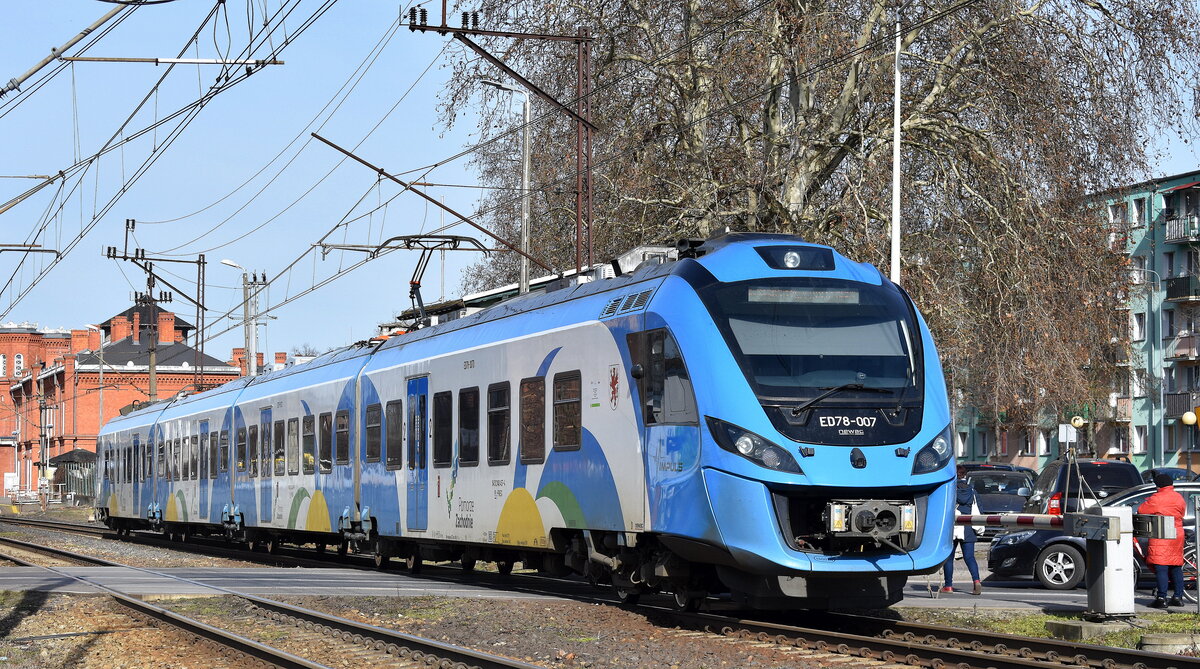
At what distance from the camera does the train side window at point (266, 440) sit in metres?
28.2

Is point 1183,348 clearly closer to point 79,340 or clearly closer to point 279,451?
point 279,451

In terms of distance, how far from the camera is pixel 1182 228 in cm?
6719

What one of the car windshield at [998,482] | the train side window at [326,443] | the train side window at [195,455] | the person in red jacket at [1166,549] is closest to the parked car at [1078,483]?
the person in red jacket at [1166,549]

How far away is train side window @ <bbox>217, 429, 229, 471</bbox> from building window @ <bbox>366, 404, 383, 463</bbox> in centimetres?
913

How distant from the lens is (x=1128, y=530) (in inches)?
571

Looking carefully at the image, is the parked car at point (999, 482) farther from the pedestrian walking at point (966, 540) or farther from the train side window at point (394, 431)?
the train side window at point (394, 431)

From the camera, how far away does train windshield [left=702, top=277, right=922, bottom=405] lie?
44.1ft

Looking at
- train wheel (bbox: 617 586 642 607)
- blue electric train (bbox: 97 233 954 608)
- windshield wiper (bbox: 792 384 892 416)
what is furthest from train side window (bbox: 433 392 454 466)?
windshield wiper (bbox: 792 384 892 416)

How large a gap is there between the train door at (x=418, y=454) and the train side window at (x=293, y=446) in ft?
19.1

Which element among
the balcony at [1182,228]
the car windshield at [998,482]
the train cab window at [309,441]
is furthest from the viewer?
the balcony at [1182,228]

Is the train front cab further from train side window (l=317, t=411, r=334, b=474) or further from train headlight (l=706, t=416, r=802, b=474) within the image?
train side window (l=317, t=411, r=334, b=474)

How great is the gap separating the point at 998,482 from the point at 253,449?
18579mm

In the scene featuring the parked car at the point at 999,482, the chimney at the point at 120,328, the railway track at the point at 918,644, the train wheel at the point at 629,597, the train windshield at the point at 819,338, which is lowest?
the railway track at the point at 918,644

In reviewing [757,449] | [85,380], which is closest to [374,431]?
[757,449]
